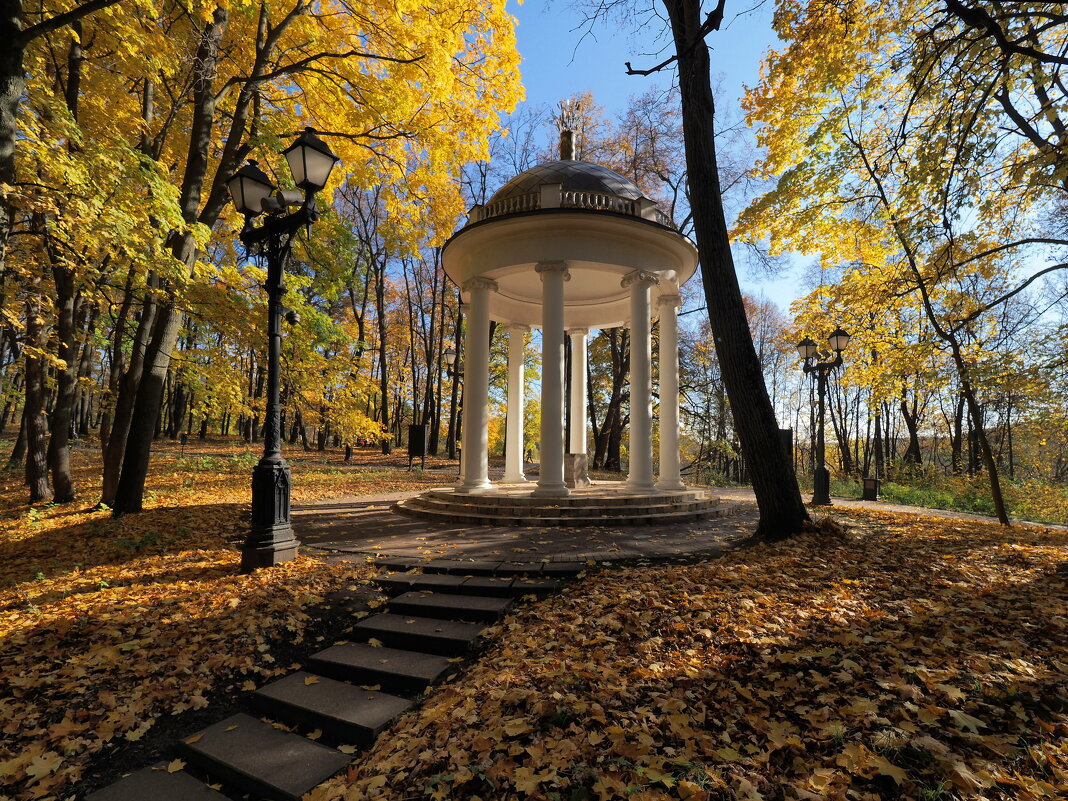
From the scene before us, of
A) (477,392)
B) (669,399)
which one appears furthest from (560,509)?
(669,399)

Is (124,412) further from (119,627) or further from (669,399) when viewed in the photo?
(669,399)

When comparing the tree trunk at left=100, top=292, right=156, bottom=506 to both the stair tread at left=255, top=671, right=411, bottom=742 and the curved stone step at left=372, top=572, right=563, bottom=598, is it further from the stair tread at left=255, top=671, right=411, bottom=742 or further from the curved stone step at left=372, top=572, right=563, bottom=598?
the stair tread at left=255, top=671, right=411, bottom=742

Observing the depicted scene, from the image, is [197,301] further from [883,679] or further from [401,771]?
[883,679]

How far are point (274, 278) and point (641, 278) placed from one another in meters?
7.04

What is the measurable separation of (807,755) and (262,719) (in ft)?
11.6

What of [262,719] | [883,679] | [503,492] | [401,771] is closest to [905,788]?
[883,679]

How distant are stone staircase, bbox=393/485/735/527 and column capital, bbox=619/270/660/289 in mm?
4579

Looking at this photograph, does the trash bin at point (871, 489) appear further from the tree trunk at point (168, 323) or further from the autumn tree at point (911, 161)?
the tree trunk at point (168, 323)

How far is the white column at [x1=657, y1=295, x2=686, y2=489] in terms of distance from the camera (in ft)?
35.7

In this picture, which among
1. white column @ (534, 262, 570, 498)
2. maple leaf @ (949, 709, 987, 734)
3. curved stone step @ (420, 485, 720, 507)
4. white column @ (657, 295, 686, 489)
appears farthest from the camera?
white column @ (657, 295, 686, 489)

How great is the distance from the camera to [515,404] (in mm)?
13305

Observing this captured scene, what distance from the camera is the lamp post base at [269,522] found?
560 centimetres

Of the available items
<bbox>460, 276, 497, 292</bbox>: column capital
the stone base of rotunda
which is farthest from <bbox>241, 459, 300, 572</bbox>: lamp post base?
<bbox>460, 276, 497, 292</bbox>: column capital

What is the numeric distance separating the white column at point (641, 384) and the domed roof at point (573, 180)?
80.4 inches
